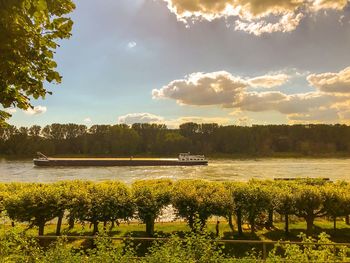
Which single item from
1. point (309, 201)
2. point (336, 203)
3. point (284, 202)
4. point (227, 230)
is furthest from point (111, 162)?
point (336, 203)

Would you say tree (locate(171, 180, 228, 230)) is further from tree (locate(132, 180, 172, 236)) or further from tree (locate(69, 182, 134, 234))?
tree (locate(69, 182, 134, 234))

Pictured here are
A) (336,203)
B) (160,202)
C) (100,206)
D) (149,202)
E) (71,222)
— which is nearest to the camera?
(100,206)

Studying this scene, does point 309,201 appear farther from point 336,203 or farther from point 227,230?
point 227,230

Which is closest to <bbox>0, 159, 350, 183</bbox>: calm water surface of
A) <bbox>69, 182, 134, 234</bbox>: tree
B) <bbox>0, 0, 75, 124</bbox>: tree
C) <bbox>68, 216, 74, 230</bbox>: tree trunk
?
<bbox>68, 216, 74, 230</bbox>: tree trunk

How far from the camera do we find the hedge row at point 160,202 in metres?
33.1

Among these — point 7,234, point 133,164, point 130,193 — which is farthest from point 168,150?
point 7,234

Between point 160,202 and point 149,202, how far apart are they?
125 cm

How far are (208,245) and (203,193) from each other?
65.3 ft

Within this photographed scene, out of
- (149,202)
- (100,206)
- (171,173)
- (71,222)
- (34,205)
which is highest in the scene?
(149,202)

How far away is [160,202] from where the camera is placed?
→ 34.8 metres

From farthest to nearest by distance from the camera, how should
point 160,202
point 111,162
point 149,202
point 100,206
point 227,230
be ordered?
point 111,162 < point 227,230 < point 160,202 < point 149,202 < point 100,206

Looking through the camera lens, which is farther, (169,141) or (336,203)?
(169,141)

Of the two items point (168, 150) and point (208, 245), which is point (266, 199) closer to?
point (208, 245)

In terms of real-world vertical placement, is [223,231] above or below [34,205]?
below
